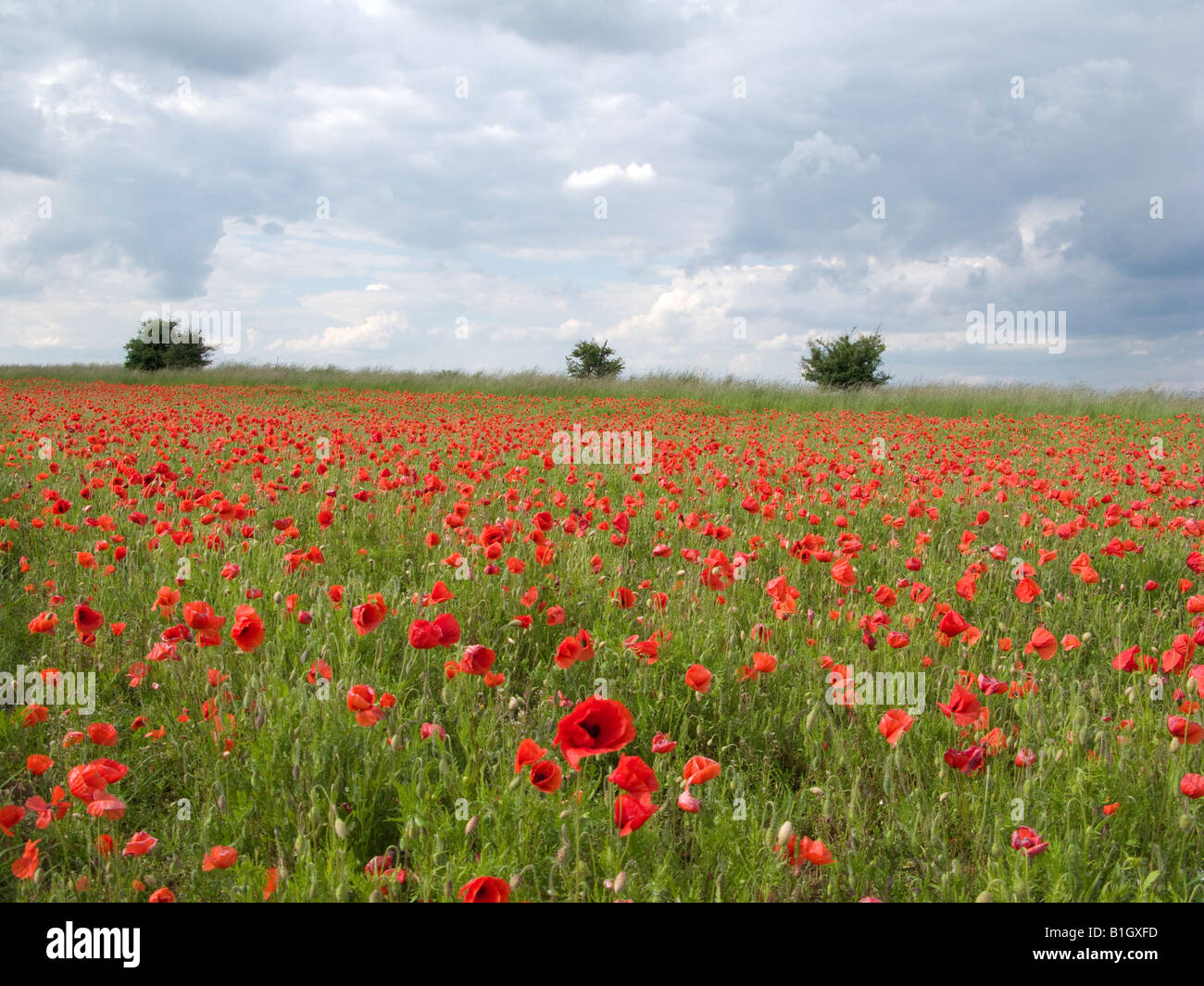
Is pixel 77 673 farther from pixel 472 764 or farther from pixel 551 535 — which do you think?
pixel 551 535

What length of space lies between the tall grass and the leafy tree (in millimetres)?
13160

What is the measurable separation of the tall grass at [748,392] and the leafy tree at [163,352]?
43.2 ft

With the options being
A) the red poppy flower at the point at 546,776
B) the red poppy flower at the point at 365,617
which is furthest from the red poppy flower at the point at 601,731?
the red poppy flower at the point at 365,617

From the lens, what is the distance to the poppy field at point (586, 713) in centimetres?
188

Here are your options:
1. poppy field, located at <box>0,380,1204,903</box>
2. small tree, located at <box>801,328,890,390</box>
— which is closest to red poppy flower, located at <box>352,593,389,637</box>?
poppy field, located at <box>0,380,1204,903</box>

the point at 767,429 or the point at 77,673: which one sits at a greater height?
the point at 767,429

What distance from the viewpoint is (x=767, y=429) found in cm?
1203

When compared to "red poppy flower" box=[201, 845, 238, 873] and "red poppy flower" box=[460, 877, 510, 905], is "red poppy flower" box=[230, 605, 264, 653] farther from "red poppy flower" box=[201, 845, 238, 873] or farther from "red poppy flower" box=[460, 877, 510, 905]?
Result: "red poppy flower" box=[460, 877, 510, 905]

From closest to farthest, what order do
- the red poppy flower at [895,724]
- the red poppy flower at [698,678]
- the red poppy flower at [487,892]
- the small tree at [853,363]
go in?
the red poppy flower at [487,892], the red poppy flower at [895,724], the red poppy flower at [698,678], the small tree at [853,363]

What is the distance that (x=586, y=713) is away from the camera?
1566 millimetres

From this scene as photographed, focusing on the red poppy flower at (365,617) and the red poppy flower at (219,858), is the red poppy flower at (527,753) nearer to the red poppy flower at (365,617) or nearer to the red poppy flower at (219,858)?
the red poppy flower at (219,858)
